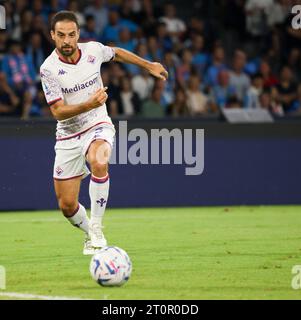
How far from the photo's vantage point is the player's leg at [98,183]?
413 inches

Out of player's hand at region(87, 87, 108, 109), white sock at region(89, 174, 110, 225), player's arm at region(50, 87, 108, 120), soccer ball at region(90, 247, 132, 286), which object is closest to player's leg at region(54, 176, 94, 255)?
white sock at region(89, 174, 110, 225)

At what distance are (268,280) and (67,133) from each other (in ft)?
9.92

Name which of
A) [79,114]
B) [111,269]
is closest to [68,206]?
[79,114]

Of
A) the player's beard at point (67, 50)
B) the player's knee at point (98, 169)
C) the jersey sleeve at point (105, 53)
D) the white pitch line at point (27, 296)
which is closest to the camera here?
the white pitch line at point (27, 296)

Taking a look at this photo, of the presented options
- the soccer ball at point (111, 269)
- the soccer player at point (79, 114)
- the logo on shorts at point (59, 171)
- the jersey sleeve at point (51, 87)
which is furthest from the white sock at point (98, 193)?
the soccer ball at point (111, 269)

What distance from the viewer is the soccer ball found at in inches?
344

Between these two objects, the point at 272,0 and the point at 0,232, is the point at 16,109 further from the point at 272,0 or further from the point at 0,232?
the point at 272,0

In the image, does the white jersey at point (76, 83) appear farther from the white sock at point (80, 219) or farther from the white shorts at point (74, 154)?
the white sock at point (80, 219)

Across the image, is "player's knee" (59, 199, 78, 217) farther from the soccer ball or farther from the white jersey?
the soccer ball

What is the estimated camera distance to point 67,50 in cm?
1065

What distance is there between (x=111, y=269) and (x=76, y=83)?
2779 mm

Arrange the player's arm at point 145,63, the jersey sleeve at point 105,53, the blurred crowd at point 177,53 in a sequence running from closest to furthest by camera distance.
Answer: the player's arm at point 145,63 → the jersey sleeve at point 105,53 → the blurred crowd at point 177,53

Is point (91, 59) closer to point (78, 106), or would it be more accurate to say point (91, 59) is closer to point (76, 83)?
point (76, 83)

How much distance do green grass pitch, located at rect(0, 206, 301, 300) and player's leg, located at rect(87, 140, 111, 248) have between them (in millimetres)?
329
